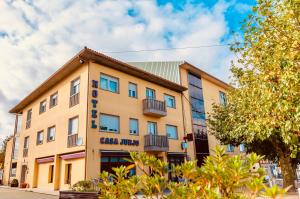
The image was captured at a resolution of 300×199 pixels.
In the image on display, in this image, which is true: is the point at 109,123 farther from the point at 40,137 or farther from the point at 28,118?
the point at 28,118

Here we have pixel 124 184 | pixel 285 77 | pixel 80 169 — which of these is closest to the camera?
pixel 124 184

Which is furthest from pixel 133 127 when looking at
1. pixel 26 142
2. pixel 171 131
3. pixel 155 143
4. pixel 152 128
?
pixel 26 142

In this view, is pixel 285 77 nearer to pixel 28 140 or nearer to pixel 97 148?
pixel 97 148

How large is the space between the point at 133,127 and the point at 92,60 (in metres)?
5.99

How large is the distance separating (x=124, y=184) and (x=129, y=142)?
14.7 meters

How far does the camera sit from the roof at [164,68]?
24.3 meters

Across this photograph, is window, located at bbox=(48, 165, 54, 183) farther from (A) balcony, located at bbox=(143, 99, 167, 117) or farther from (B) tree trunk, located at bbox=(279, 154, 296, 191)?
(B) tree trunk, located at bbox=(279, 154, 296, 191)

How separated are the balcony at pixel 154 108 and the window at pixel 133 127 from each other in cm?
124

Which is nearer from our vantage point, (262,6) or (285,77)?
(285,77)

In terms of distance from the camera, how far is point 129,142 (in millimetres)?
17078

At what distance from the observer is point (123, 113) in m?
17.7

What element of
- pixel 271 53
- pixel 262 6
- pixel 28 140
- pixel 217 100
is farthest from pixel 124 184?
pixel 217 100

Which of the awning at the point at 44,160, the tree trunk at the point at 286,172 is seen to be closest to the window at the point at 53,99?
the awning at the point at 44,160

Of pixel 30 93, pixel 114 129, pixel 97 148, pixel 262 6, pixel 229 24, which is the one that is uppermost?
pixel 30 93
